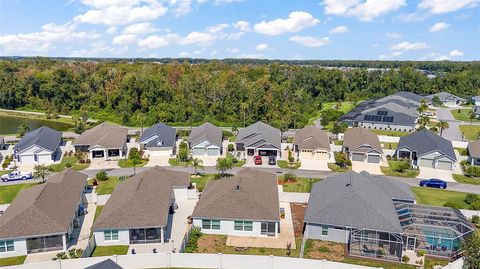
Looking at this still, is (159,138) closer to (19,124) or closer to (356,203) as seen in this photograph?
(356,203)

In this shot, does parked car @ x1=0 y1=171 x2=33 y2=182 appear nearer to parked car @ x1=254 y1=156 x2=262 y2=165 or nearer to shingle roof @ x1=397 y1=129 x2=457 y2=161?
parked car @ x1=254 y1=156 x2=262 y2=165

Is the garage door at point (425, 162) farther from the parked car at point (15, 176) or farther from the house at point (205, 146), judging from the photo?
the parked car at point (15, 176)

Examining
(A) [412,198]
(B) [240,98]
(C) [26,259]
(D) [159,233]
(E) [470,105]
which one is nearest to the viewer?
(C) [26,259]

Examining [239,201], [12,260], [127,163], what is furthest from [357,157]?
[12,260]

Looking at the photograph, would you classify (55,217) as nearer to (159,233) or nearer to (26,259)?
(26,259)

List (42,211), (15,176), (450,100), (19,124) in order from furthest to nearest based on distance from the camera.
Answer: (450,100), (19,124), (15,176), (42,211)

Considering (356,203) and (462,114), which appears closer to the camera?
(356,203)

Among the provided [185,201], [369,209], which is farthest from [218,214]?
[369,209]

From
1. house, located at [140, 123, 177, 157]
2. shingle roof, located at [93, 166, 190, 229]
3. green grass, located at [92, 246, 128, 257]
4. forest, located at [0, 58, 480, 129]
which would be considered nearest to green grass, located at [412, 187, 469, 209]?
shingle roof, located at [93, 166, 190, 229]
